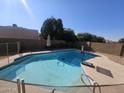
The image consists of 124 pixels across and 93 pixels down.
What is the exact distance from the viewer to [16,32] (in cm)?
2638

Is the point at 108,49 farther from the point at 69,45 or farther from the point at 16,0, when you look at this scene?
the point at 16,0

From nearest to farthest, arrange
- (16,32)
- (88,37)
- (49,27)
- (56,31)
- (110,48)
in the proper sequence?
1. (110,48)
2. (49,27)
3. (56,31)
4. (16,32)
5. (88,37)

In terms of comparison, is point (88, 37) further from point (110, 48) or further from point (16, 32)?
point (16, 32)

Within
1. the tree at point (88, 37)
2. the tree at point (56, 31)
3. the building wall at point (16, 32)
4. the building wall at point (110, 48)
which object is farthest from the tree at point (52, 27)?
the building wall at point (110, 48)

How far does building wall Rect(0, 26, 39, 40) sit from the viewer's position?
24.6m

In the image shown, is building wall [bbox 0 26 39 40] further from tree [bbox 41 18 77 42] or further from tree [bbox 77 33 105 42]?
tree [bbox 77 33 105 42]

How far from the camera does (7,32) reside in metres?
25.1

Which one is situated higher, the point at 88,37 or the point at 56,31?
the point at 56,31

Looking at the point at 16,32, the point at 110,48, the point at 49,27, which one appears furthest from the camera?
the point at 16,32

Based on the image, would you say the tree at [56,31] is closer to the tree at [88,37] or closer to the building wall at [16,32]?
the tree at [88,37]

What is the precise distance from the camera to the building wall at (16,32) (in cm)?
2462

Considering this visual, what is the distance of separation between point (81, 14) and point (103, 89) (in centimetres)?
1687

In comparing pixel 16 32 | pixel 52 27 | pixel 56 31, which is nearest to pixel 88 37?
pixel 56 31

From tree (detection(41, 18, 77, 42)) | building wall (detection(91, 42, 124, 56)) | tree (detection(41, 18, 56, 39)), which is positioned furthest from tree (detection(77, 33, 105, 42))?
building wall (detection(91, 42, 124, 56))
